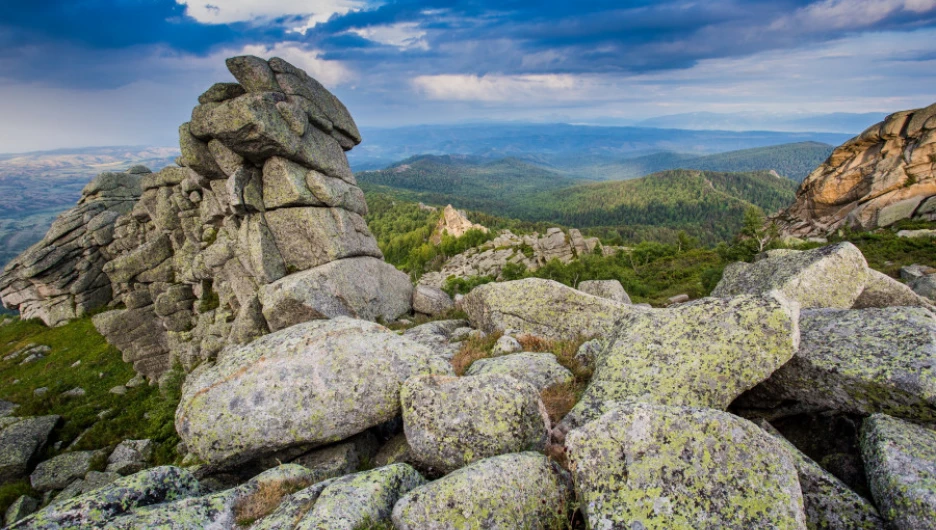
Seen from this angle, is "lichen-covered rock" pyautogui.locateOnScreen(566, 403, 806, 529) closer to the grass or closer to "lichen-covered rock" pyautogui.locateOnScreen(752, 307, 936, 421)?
"lichen-covered rock" pyautogui.locateOnScreen(752, 307, 936, 421)

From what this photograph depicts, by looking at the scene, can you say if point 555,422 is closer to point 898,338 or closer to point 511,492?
point 511,492

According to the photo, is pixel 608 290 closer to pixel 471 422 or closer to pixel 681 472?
pixel 471 422

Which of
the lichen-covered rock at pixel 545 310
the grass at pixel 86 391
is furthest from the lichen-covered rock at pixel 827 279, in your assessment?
the grass at pixel 86 391

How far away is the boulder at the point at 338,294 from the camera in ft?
81.3

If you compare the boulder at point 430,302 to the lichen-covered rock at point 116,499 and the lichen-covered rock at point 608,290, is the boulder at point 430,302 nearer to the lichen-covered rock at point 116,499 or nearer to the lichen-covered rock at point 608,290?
the lichen-covered rock at point 608,290

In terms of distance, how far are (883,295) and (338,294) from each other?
25966 mm

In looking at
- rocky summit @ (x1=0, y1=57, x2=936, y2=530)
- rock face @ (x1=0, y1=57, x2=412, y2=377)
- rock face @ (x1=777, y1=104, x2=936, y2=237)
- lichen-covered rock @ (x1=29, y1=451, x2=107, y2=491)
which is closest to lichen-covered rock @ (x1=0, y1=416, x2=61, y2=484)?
lichen-covered rock @ (x1=29, y1=451, x2=107, y2=491)

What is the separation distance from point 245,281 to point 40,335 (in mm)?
45421

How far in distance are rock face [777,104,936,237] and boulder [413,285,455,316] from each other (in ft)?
221

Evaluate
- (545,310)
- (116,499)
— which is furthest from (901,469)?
(116,499)

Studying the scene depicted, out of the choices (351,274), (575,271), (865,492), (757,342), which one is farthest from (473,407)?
(575,271)

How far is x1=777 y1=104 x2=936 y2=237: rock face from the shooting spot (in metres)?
58.9

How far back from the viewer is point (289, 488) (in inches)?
310

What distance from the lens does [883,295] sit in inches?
523
